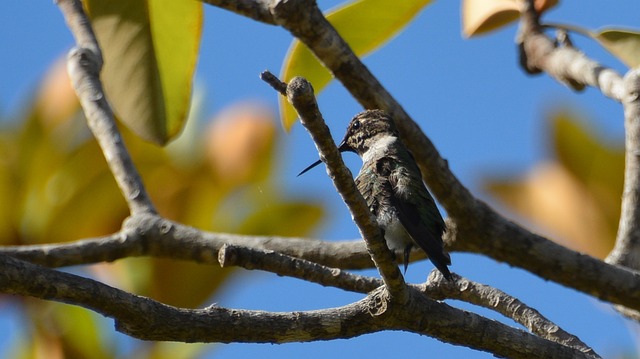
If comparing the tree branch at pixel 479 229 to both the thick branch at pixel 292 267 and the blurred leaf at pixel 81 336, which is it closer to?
the thick branch at pixel 292 267

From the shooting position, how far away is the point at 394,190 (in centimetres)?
365

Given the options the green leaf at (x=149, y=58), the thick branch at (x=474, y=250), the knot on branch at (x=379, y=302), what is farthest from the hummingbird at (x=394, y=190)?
the knot on branch at (x=379, y=302)

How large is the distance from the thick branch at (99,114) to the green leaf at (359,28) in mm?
647

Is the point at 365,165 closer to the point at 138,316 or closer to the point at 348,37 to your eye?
the point at 348,37

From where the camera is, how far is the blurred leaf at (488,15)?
15.1 feet

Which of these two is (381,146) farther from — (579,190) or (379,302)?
(379,302)

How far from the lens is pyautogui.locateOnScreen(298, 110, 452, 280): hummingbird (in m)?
3.51

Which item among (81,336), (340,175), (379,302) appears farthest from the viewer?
(81,336)

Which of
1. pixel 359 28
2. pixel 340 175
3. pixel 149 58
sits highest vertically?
pixel 359 28

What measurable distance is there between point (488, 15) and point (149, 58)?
1473 mm

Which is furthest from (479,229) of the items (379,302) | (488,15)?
(488,15)

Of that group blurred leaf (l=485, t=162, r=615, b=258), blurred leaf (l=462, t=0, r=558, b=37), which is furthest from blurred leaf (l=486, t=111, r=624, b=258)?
blurred leaf (l=462, t=0, r=558, b=37)

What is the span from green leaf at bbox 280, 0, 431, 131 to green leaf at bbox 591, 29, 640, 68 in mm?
741

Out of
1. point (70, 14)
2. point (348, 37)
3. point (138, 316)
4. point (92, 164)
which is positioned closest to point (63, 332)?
point (92, 164)
